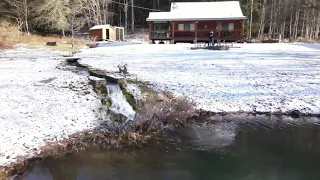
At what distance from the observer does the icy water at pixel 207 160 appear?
7652 millimetres

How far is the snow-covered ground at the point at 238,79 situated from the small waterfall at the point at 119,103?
219cm

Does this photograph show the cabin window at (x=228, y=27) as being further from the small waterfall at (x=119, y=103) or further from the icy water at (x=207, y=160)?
the icy water at (x=207, y=160)

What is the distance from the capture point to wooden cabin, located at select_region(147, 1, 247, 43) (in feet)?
123

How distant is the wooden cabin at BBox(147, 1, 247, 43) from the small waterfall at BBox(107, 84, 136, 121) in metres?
25.3

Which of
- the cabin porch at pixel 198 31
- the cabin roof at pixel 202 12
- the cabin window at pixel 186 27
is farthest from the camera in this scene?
the cabin window at pixel 186 27

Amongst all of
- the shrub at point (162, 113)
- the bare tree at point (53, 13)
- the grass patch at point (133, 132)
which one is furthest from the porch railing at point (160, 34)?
the shrub at point (162, 113)

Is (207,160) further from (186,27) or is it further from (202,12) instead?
(202,12)

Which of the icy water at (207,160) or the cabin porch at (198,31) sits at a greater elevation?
the cabin porch at (198,31)

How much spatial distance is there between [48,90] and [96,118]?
345 cm

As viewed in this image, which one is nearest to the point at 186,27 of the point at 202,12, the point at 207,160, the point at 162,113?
the point at 202,12

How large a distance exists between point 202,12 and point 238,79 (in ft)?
79.4

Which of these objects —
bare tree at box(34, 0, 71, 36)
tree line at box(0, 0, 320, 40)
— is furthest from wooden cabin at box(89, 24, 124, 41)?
bare tree at box(34, 0, 71, 36)

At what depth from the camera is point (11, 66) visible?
1897cm

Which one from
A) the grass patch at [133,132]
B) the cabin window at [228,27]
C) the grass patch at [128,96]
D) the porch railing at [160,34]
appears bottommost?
the grass patch at [133,132]
